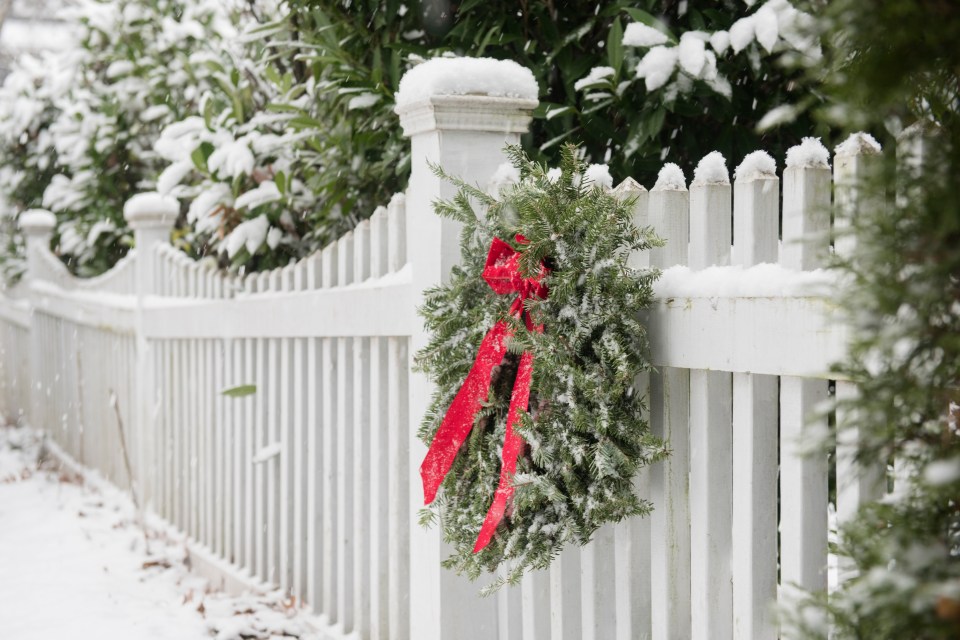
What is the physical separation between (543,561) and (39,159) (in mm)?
8024

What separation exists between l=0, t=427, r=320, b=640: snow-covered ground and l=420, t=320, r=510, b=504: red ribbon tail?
1446 mm

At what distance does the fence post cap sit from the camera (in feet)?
7.54

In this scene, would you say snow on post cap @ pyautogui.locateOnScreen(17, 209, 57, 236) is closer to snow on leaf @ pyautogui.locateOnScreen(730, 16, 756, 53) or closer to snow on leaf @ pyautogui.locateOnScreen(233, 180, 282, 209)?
snow on leaf @ pyautogui.locateOnScreen(233, 180, 282, 209)

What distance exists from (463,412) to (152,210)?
3.54m

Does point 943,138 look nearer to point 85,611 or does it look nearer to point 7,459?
point 85,611

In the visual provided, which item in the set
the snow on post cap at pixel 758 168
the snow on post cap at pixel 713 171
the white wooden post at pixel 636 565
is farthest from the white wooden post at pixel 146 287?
the snow on post cap at pixel 758 168

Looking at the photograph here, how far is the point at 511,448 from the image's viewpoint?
188cm

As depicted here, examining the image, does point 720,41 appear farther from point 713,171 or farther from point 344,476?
point 344,476

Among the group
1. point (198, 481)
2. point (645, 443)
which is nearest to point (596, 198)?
point (645, 443)

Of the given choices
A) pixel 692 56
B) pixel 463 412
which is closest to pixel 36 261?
pixel 692 56

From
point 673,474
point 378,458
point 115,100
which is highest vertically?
point 115,100

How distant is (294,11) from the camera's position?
136 inches

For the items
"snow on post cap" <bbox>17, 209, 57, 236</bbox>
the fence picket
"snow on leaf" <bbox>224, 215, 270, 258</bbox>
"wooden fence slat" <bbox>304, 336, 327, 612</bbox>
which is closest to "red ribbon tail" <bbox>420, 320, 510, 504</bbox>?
the fence picket

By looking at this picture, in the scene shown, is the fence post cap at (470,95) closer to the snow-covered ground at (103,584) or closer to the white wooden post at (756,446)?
the white wooden post at (756,446)
